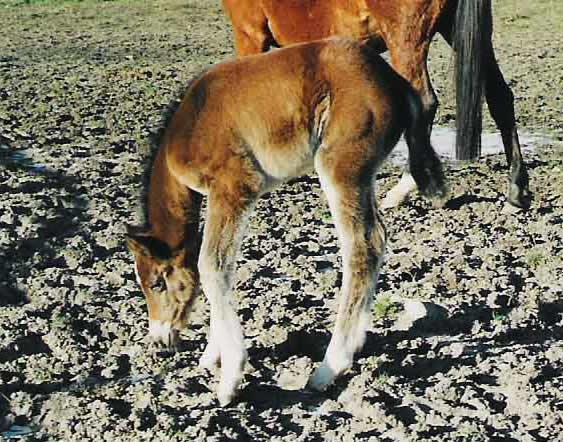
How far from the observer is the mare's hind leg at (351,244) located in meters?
4.18

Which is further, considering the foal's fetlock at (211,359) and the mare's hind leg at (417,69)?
the mare's hind leg at (417,69)

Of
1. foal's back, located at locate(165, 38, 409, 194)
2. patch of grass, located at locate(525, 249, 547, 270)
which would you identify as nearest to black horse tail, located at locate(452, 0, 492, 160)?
patch of grass, located at locate(525, 249, 547, 270)

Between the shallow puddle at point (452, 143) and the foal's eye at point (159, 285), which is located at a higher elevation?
the foal's eye at point (159, 285)

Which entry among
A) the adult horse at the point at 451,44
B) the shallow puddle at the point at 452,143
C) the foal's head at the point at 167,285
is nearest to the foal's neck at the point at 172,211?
the foal's head at the point at 167,285

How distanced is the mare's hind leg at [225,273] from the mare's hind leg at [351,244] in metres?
0.33

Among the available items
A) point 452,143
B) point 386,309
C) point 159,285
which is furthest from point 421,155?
point 452,143

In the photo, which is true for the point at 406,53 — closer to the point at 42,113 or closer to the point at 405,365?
the point at 405,365

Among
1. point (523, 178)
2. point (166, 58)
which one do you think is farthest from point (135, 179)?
point (166, 58)

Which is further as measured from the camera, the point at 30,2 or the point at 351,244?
the point at 30,2

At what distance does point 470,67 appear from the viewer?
6805 millimetres

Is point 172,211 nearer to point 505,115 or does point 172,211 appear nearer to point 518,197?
point 518,197

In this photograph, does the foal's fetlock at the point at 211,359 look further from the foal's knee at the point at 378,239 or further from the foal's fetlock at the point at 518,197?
the foal's fetlock at the point at 518,197

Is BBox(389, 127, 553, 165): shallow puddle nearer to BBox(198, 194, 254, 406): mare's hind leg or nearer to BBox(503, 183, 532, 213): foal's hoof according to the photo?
BBox(503, 183, 532, 213): foal's hoof

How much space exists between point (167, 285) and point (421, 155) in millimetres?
1211
